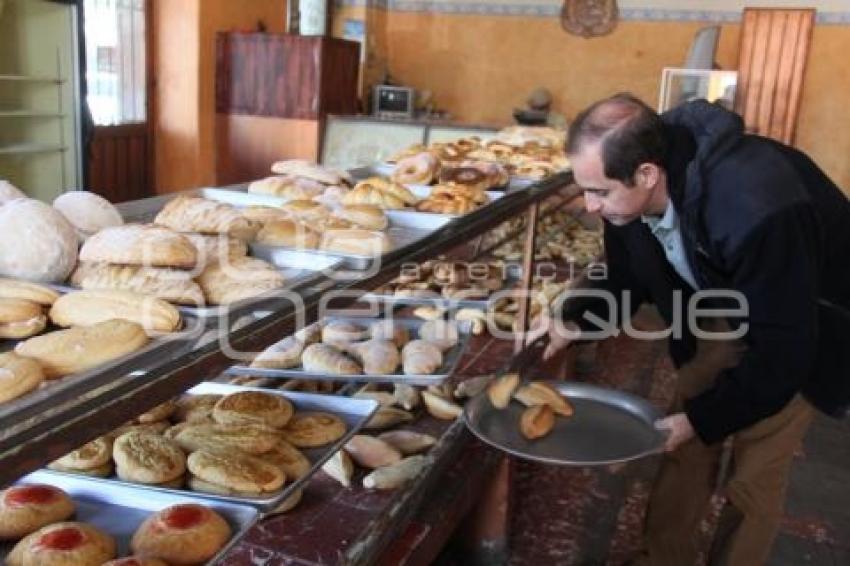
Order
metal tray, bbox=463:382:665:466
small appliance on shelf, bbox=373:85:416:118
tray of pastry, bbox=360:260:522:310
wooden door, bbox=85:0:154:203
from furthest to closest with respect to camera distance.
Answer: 1. small appliance on shelf, bbox=373:85:416:118
2. wooden door, bbox=85:0:154:203
3. tray of pastry, bbox=360:260:522:310
4. metal tray, bbox=463:382:665:466

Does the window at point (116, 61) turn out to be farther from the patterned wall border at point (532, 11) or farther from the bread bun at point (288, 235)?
the bread bun at point (288, 235)

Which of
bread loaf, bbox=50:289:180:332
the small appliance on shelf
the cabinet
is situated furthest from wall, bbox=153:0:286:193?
bread loaf, bbox=50:289:180:332

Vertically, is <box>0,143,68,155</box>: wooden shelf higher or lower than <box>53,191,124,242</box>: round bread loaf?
lower

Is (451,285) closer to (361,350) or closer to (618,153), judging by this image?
(361,350)

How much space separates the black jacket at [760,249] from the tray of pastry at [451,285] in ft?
3.10

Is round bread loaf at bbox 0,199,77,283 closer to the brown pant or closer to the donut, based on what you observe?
the donut

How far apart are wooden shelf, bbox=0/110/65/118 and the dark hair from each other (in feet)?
10.1

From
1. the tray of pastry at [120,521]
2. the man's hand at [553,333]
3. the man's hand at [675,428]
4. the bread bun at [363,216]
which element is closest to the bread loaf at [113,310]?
the tray of pastry at [120,521]

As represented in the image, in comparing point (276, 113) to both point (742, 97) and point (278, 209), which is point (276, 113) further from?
point (742, 97)

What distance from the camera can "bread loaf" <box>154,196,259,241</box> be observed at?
1.37m

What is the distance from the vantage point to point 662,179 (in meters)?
1.71

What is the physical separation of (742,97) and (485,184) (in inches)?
243

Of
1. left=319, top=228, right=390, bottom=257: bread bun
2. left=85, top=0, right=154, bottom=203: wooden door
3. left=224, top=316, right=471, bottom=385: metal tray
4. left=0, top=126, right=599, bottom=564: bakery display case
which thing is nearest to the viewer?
left=0, top=126, right=599, bottom=564: bakery display case

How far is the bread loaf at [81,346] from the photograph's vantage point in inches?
32.4
